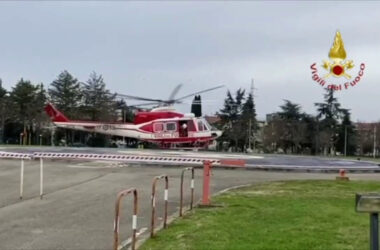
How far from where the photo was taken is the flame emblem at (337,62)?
99.8ft

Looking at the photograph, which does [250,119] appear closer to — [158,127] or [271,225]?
[158,127]

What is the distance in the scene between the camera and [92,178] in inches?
881

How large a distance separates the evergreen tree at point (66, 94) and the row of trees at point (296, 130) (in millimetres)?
25645

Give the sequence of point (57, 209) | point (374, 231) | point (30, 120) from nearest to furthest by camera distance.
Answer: point (374, 231) → point (57, 209) → point (30, 120)

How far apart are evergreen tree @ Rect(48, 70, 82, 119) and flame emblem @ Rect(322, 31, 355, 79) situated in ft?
234

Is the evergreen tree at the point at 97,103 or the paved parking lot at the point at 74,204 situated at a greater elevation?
the evergreen tree at the point at 97,103

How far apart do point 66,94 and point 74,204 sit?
87.2 metres

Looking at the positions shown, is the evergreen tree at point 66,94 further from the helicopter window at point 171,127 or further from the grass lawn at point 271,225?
the grass lawn at point 271,225

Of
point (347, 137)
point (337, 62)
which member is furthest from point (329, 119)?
point (337, 62)

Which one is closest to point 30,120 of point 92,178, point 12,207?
point 92,178

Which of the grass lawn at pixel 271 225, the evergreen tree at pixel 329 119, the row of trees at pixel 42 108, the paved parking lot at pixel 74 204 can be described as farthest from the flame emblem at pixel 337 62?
the evergreen tree at pixel 329 119

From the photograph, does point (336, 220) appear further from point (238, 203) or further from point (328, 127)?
point (328, 127)

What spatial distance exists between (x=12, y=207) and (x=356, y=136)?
309 feet

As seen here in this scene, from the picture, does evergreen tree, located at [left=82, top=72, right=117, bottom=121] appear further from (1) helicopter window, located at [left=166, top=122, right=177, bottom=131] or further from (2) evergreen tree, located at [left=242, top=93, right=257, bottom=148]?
(1) helicopter window, located at [left=166, top=122, right=177, bottom=131]
